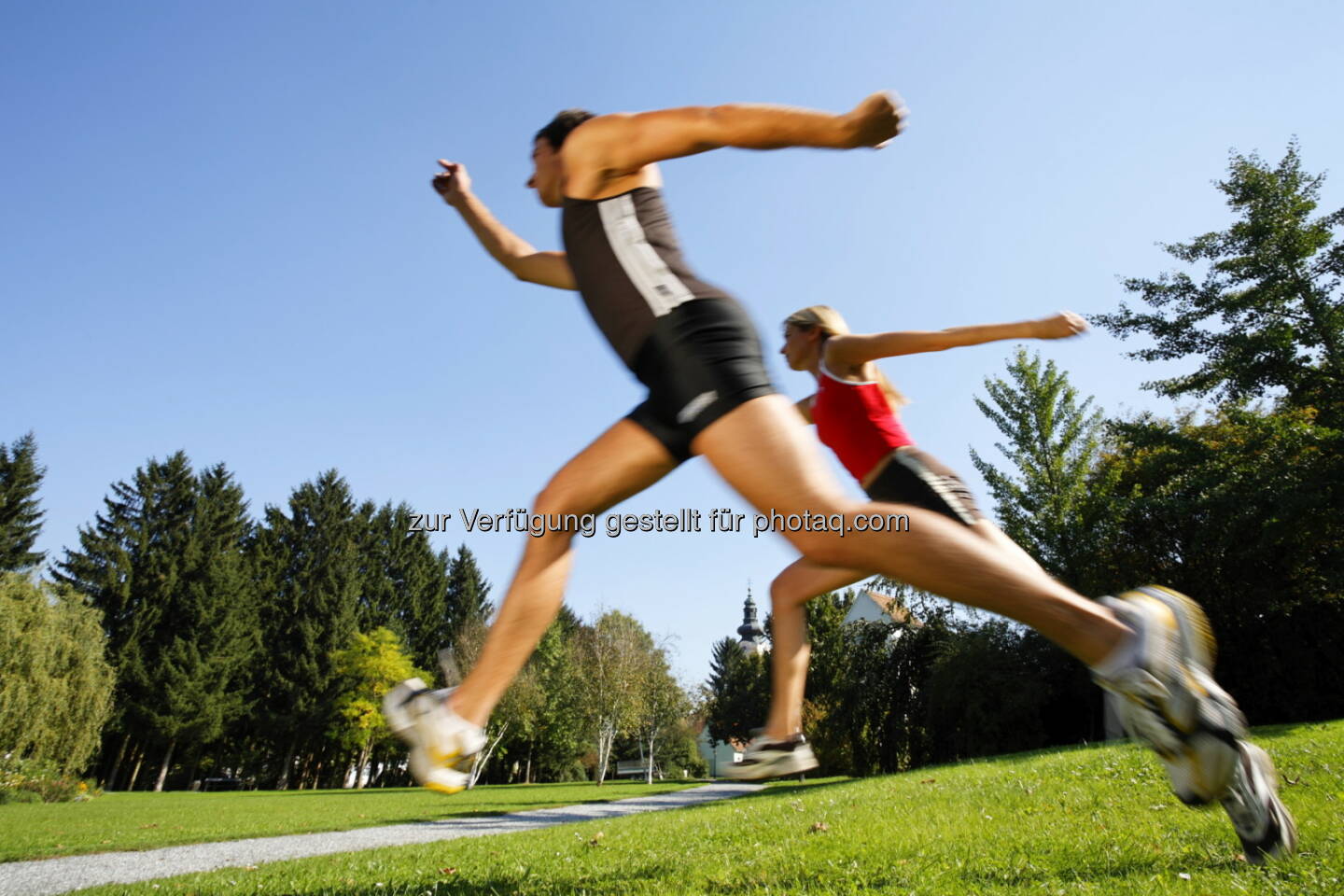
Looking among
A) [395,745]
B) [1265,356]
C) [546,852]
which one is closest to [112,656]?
[395,745]

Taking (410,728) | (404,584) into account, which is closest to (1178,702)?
(410,728)

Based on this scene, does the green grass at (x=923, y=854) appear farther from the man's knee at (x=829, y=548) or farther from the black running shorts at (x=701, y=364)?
the black running shorts at (x=701, y=364)

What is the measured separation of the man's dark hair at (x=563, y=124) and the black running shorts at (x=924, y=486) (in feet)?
5.21

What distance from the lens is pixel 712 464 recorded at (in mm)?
1763

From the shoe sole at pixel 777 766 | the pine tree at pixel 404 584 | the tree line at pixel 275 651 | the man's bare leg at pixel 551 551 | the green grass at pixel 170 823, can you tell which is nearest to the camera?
the man's bare leg at pixel 551 551

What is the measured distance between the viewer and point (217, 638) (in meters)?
46.1

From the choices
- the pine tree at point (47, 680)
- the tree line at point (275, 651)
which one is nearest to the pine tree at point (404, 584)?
the tree line at point (275, 651)

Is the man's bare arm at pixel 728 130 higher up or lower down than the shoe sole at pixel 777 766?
higher up

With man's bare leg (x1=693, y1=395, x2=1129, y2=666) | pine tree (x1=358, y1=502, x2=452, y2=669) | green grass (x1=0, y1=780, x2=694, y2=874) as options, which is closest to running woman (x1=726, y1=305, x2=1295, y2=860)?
man's bare leg (x1=693, y1=395, x2=1129, y2=666)

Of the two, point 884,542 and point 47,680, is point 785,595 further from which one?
point 47,680

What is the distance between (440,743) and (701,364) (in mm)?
1193

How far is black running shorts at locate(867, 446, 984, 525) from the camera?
2.53 meters

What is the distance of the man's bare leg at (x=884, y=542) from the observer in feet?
5.26

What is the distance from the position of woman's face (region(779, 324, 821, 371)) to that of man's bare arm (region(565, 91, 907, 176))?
4.09ft
